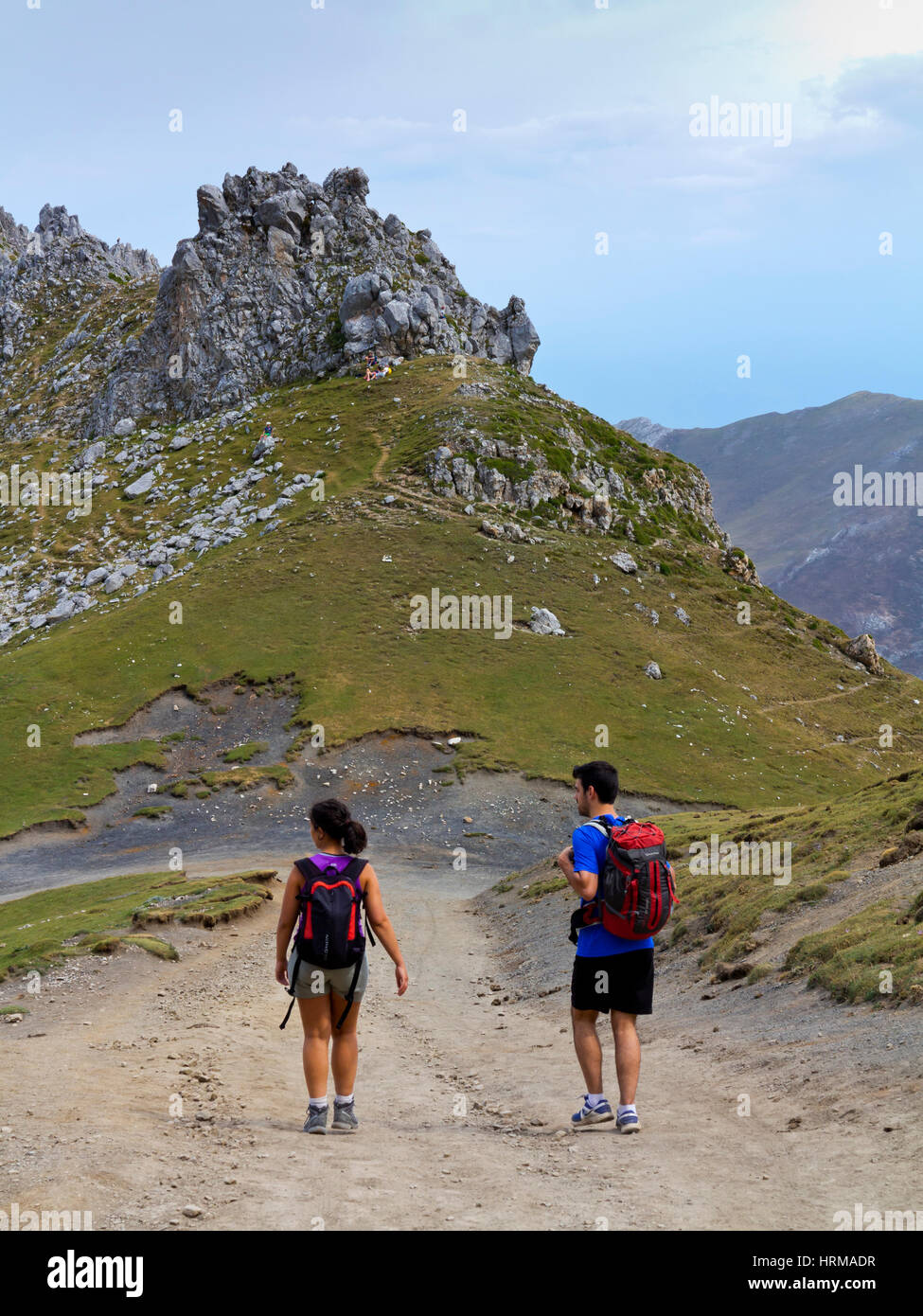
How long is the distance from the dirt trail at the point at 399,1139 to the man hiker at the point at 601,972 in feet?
1.68

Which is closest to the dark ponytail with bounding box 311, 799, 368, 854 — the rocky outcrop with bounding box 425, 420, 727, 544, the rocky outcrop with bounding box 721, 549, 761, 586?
the rocky outcrop with bounding box 425, 420, 727, 544

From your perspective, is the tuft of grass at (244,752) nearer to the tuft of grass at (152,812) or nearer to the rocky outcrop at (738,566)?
the tuft of grass at (152,812)

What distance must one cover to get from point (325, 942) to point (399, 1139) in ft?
8.21

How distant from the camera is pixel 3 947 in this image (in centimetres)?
2877

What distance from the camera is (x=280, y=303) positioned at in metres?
131

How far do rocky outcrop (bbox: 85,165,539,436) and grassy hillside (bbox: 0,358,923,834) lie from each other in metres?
20.9

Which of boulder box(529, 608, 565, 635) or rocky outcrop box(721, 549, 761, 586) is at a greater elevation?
rocky outcrop box(721, 549, 761, 586)

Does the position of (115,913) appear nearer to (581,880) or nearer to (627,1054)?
(627,1054)

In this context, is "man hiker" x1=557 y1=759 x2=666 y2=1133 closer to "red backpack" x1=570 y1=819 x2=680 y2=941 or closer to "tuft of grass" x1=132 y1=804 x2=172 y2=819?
"red backpack" x1=570 y1=819 x2=680 y2=941

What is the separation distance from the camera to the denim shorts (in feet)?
31.7

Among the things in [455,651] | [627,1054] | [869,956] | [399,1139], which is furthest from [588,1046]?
[455,651]

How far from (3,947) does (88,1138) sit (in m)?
22.3
